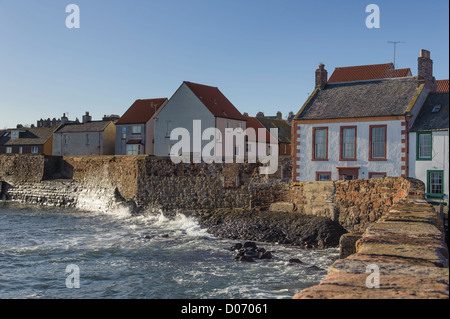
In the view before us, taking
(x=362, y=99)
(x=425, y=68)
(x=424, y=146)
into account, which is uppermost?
(x=425, y=68)

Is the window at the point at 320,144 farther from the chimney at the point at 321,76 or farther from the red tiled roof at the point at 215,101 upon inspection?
the red tiled roof at the point at 215,101

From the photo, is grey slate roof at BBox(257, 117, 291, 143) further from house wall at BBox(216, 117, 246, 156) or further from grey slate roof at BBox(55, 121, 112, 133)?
grey slate roof at BBox(55, 121, 112, 133)

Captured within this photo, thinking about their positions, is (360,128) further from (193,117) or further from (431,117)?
(193,117)

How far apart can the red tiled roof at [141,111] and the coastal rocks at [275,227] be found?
2768 cm

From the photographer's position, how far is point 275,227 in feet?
71.2

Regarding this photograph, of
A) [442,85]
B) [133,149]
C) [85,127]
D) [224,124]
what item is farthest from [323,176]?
[85,127]

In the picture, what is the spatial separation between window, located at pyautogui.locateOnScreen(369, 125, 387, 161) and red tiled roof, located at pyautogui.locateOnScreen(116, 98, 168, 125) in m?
30.0

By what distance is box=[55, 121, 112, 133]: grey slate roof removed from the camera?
56000 millimetres

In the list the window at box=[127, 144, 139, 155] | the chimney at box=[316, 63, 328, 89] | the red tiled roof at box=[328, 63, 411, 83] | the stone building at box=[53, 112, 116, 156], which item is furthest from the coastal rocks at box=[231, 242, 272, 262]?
the stone building at box=[53, 112, 116, 156]

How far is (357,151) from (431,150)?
388cm

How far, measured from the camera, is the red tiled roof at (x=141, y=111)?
2010 inches

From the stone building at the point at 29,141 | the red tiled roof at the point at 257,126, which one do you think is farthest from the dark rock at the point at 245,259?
the stone building at the point at 29,141
